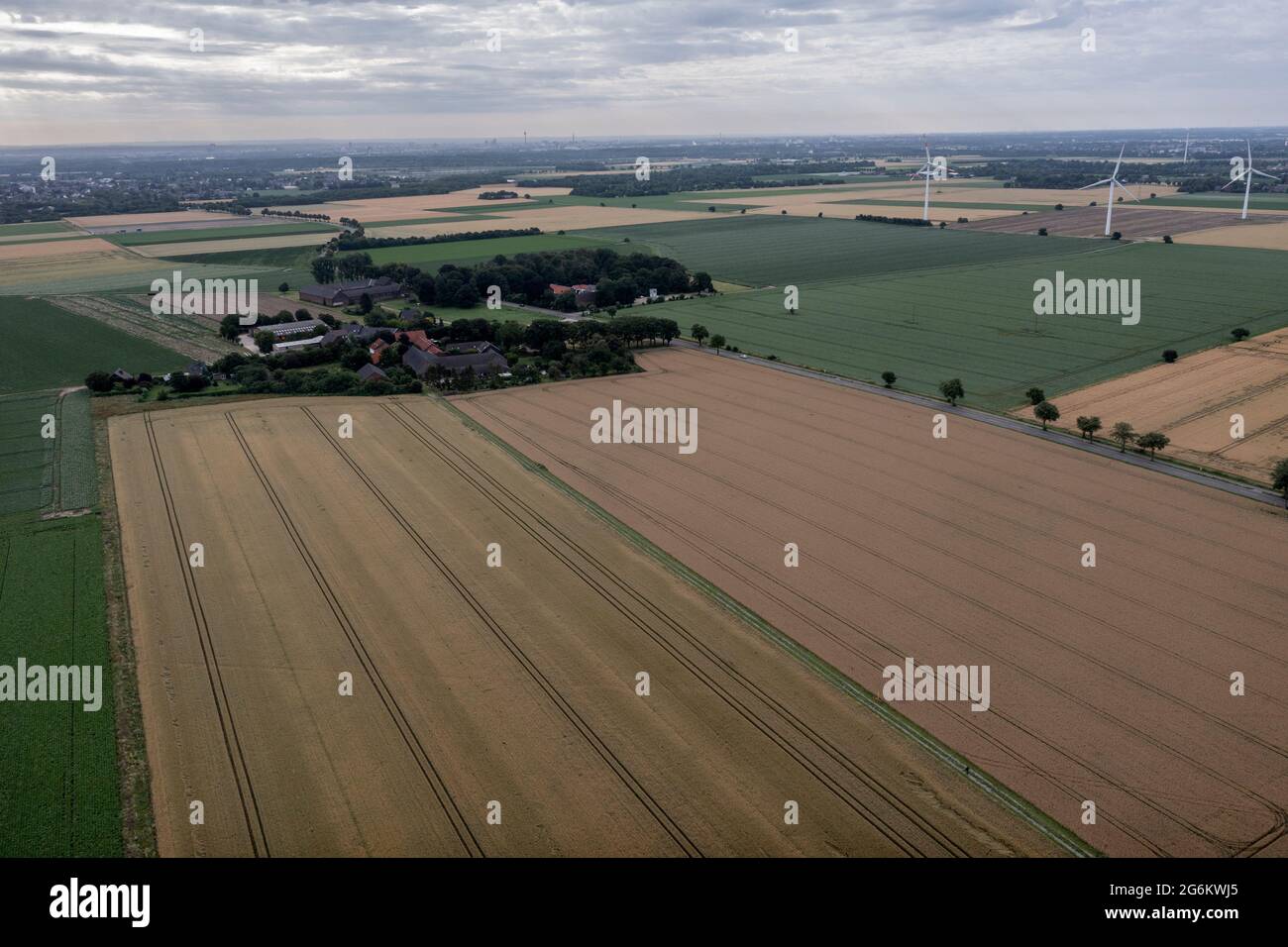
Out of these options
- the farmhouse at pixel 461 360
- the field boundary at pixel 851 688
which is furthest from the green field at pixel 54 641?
the farmhouse at pixel 461 360

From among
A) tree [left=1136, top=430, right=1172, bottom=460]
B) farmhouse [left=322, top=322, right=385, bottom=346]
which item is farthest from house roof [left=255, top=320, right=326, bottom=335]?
tree [left=1136, top=430, right=1172, bottom=460]

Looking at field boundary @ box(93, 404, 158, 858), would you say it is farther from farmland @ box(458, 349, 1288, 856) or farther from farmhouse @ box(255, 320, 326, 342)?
farmhouse @ box(255, 320, 326, 342)

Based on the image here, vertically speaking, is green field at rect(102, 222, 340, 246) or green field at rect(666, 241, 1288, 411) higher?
green field at rect(102, 222, 340, 246)

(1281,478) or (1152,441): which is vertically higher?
(1152,441)

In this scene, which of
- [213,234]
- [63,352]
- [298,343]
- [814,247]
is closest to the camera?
[63,352]

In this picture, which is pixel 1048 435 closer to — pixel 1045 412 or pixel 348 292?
pixel 1045 412

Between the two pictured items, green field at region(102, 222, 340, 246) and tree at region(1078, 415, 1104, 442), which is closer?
tree at region(1078, 415, 1104, 442)
